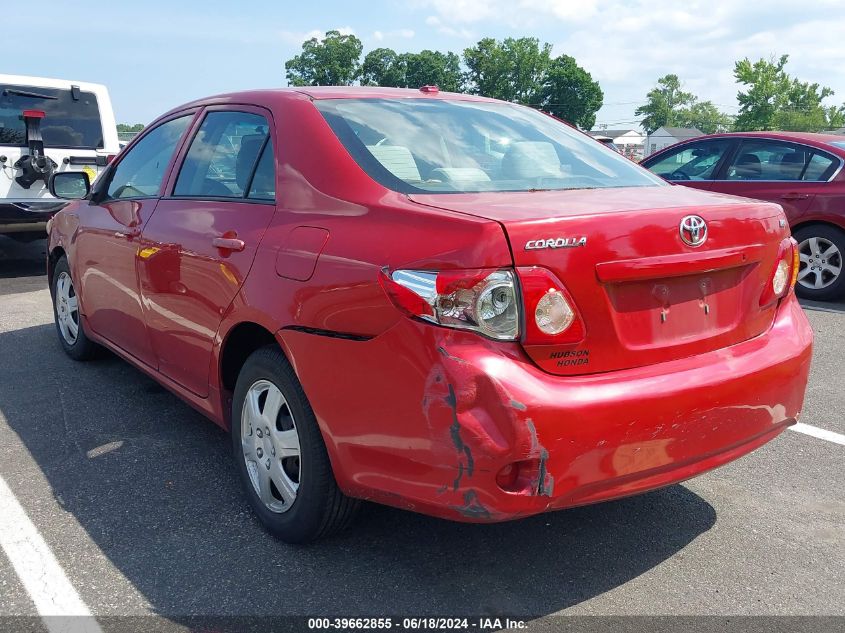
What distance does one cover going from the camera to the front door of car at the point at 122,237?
12.9ft

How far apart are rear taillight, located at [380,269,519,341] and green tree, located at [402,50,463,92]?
121 m

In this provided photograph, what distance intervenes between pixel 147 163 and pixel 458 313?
8.72 ft

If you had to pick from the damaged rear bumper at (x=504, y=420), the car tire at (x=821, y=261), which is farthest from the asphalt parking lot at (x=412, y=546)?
the car tire at (x=821, y=261)

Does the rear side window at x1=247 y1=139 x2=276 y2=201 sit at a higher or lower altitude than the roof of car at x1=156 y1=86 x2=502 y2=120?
lower

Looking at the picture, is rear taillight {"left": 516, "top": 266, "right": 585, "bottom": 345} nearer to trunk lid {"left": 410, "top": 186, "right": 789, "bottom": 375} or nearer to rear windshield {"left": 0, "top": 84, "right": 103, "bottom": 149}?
trunk lid {"left": 410, "top": 186, "right": 789, "bottom": 375}

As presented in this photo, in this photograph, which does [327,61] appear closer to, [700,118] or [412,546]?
[700,118]

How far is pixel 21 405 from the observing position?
177 inches

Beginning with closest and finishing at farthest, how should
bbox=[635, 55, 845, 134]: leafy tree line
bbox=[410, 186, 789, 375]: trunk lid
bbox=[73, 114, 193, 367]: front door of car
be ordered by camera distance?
1. bbox=[410, 186, 789, 375]: trunk lid
2. bbox=[73, 114, 193, 367]: front door of car
3. bbox=[635, 55, 845, 134]: leafy tree line

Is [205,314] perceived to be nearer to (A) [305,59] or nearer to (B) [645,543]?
(B) [645,543]

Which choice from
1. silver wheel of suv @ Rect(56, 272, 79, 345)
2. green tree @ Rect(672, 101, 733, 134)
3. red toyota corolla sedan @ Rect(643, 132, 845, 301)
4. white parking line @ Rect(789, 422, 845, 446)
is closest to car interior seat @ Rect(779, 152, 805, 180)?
red toyota corolla sedan @ Rect(643, 132, 845, 301)

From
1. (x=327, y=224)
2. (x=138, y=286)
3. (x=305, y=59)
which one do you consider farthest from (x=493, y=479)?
(x=305, y=59)

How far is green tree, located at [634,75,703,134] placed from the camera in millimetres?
148750

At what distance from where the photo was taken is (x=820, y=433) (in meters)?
4.11

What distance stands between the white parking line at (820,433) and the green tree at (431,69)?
118980mm
